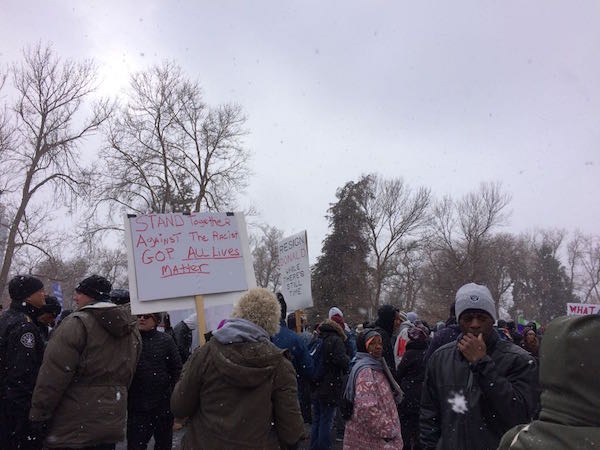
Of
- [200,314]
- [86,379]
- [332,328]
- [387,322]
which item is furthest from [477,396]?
[332,328]

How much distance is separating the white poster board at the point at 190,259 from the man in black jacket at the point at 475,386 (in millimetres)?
2335

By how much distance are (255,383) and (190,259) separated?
7.01ft

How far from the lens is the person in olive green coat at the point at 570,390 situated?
121 centimetres

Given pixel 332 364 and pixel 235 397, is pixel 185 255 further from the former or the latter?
pixel 332 364

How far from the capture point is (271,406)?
125 inches

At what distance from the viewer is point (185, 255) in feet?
16.4

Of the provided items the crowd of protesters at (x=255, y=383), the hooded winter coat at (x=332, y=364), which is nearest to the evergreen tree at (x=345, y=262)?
the hooded winter coat at (x=332, y=364)

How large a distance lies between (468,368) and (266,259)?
61841 millimetres

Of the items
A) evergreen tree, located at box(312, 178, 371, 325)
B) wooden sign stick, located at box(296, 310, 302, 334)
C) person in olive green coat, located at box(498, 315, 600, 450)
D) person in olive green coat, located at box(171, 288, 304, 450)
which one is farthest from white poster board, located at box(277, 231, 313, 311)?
evergreen tree, located at box(312, 178, 371, 325)

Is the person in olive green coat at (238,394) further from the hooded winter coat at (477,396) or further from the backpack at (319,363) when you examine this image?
the backpack at (319,363)

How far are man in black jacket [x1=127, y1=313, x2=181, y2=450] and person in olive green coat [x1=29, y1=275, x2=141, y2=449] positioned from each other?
0.87m

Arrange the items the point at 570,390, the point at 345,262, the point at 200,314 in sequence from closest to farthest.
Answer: the point at 570,390
the point at 200,314
the point at 345,262

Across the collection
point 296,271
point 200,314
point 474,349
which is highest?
point 296,271

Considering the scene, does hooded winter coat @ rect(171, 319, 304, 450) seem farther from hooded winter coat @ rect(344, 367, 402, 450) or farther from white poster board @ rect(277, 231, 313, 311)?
white poster board @ rect(277, 231, 313, 311)
